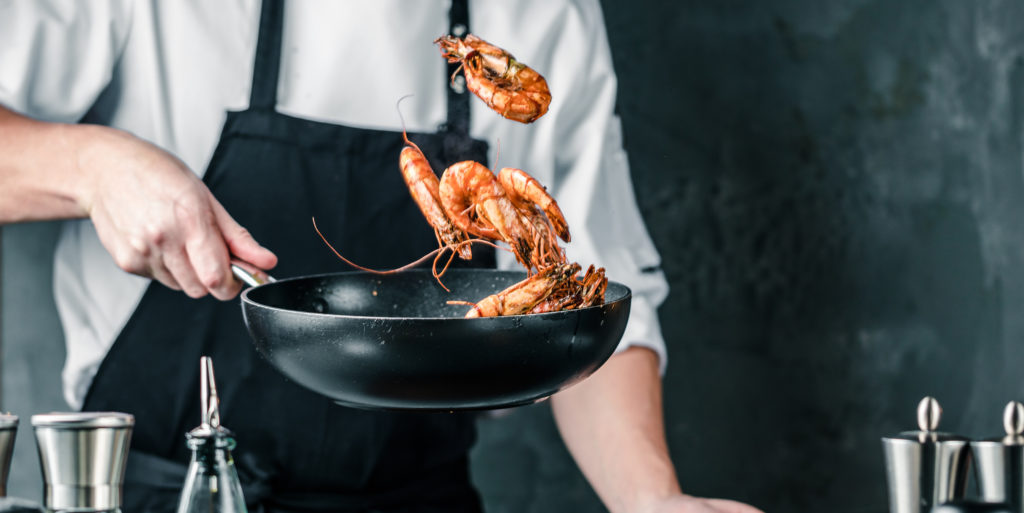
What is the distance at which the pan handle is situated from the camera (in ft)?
3.40

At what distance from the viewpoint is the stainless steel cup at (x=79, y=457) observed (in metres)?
0.68

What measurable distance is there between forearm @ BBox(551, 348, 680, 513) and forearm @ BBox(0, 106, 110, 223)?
791 mm

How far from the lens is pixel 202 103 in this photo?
54.4 inches

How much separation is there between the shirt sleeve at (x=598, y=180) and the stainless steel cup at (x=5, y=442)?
97 centimetres

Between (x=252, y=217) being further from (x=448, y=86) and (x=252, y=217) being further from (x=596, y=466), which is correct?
(x=596, y=466)

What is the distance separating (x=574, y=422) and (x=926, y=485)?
0.70m

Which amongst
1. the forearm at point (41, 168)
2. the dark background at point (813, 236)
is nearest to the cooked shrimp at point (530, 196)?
the forearm at point (41, 168)

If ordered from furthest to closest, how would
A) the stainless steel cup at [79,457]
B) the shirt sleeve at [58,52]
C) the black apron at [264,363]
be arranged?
the black apron at [264,363] → the shirt sleeve at [58,52] → the stainless steel cup at [79,457]

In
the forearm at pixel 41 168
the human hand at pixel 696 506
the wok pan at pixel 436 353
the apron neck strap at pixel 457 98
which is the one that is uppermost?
the apron neck strap at pixel 457 98

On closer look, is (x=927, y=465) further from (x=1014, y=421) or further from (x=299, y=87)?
(x=299, y=87)

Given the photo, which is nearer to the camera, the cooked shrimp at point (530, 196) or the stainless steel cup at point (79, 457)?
the stainless steel cup at point (79, 457)

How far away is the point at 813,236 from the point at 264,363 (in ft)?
4.42

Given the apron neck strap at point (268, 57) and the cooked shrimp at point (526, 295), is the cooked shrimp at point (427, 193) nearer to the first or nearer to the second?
the cooked shrimp at point (526, 295)

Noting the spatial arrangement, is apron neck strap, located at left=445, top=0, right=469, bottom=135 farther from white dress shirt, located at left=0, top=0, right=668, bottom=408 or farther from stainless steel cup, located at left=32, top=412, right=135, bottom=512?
stainless steel cup, located at left=32, top=412, right=135, bottom=512
